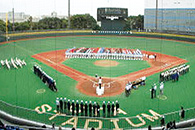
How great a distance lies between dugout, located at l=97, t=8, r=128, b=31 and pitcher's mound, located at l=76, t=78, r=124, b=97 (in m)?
37.8

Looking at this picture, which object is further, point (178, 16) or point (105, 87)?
point (178, 16)

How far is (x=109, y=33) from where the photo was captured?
56.5 meters

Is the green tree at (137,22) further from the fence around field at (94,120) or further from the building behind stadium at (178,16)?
the fence around field at (94,120)

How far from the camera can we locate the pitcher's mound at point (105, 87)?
18.0m

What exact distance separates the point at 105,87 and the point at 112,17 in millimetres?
40281

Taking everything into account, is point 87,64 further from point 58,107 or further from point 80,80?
point 58,107

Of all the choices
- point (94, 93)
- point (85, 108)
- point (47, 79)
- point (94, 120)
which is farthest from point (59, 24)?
point (94, 120)

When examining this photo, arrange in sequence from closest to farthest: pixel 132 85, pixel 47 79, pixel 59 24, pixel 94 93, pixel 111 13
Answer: pixel 94 93
pixel 132 85
pixel 47 79
pixel 111 13
pixel 59 24

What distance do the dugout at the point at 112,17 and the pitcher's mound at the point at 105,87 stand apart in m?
37.8

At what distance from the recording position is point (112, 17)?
5681cm

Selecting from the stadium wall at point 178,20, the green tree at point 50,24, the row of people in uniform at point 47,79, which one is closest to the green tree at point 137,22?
the stadium wall at point 178,20

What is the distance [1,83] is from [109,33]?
1535 inches

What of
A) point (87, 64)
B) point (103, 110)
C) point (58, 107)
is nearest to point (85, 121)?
point (103, 110)

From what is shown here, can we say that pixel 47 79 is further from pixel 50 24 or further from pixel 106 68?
pixel 50 24
